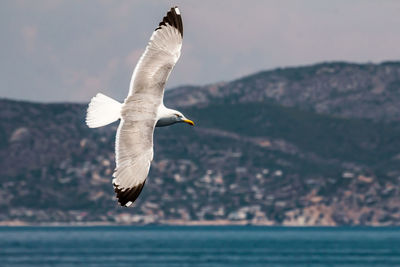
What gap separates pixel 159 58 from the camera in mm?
21031

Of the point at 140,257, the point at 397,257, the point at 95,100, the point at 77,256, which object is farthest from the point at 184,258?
the point at 95,100

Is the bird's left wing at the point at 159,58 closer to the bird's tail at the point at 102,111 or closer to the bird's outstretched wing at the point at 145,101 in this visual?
the bird's outstretched wing at the point at 145,101

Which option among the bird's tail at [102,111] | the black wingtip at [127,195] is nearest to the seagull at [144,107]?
the bird's tail at [102,111]

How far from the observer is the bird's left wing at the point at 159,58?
20797mm

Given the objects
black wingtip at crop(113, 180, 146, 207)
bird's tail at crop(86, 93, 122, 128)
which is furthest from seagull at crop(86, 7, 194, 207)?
black wingtip at crop(113, 180, 146, 207)

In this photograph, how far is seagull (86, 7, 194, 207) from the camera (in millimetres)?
19844

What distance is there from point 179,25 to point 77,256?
148 meters

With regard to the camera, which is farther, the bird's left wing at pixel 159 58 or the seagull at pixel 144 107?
the bird's left wing at pixel 159 58

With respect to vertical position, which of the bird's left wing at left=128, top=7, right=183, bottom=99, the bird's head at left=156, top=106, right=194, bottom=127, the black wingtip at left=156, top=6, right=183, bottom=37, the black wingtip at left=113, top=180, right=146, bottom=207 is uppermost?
the black wingtip at left=156, top=6, right=183, bottom=37

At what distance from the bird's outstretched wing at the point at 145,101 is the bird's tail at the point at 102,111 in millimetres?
185

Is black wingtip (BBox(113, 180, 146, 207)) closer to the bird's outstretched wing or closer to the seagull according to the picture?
the bird's outstretched wing

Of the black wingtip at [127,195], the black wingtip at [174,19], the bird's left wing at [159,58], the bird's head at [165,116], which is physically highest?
the black wingtip at [174,19]

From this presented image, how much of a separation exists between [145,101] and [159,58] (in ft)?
3.19

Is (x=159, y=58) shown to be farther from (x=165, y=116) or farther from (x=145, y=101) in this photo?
(x=165, y=116)
